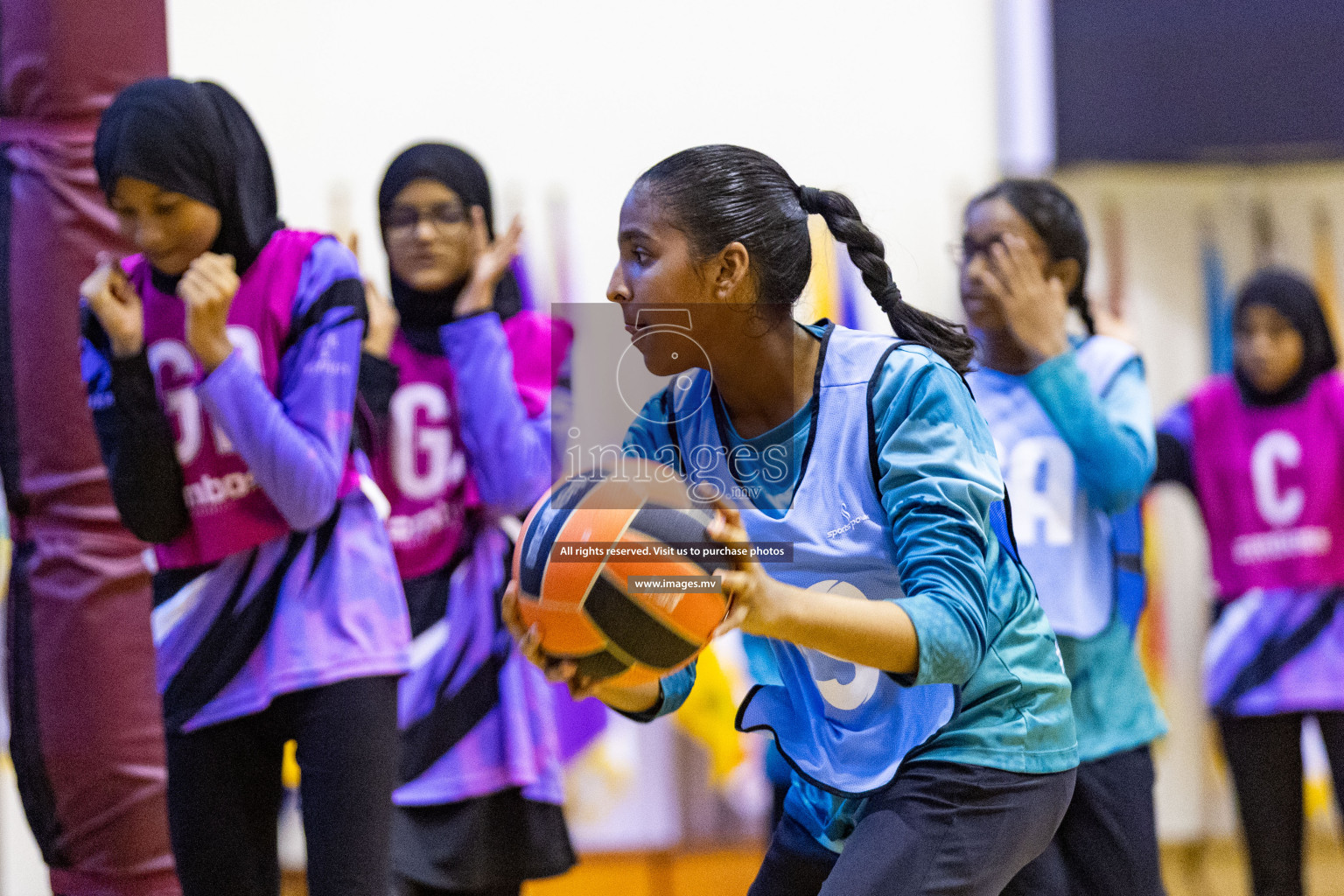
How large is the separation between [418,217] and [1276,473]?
8.02ft

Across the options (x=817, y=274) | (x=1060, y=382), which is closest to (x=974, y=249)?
(x=1060, y=382)

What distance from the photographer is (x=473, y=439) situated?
2602mm

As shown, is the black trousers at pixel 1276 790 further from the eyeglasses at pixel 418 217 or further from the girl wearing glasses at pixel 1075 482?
the eyeglasses at pixel 418 217

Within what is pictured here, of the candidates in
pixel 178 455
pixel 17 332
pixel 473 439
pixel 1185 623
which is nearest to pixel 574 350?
pixel 178 455

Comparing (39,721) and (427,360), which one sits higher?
(427,360)

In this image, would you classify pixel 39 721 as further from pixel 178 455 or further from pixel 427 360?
pixel 427 360

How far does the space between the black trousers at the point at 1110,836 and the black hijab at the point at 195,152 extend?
1811 millimetres

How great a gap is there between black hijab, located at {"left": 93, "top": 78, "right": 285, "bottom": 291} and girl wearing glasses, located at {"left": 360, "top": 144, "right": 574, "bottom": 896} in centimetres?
54

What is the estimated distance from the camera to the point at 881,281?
64.2 inches

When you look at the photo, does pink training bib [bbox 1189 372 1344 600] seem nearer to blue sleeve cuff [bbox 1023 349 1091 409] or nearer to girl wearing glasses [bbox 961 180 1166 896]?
girl wearing glasses [bbox 961 180 1166 896]

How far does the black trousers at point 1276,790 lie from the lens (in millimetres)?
3211

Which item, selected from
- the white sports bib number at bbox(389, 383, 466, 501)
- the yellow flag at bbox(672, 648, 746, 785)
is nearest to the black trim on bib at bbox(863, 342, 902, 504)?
the white sports bib number at bbox(389, 383, 466, 501)

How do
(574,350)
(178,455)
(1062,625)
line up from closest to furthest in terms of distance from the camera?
(574,350), (178,455), (1062,625)

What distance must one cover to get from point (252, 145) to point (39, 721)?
126cm
